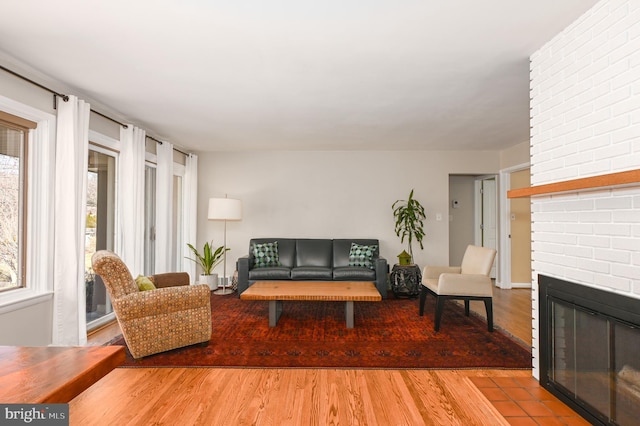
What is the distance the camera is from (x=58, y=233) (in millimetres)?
3279

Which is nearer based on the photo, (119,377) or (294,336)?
(119,377)

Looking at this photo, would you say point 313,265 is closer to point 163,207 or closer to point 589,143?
point 163,207

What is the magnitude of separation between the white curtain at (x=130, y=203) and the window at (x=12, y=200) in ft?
3.87

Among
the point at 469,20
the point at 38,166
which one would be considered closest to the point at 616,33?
the point at 469,20

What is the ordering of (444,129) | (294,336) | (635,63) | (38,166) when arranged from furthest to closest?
(444,129)
(294,336)
(38,166)
(635,63)

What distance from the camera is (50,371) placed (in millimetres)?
1007

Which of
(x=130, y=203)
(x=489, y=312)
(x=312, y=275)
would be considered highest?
(x=130, y=203)

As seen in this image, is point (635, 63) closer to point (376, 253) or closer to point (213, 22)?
point (213, 22)

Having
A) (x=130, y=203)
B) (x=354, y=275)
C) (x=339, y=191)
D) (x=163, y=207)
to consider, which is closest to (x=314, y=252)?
(x=354, y=275)

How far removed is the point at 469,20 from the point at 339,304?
12.5 feet

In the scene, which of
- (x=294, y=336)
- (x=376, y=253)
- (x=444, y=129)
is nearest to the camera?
(x=294, y=336)

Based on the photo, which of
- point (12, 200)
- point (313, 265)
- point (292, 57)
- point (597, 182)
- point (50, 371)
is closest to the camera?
point (50, 371)

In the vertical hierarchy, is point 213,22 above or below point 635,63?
above

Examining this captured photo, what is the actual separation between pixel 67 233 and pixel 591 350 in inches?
156
